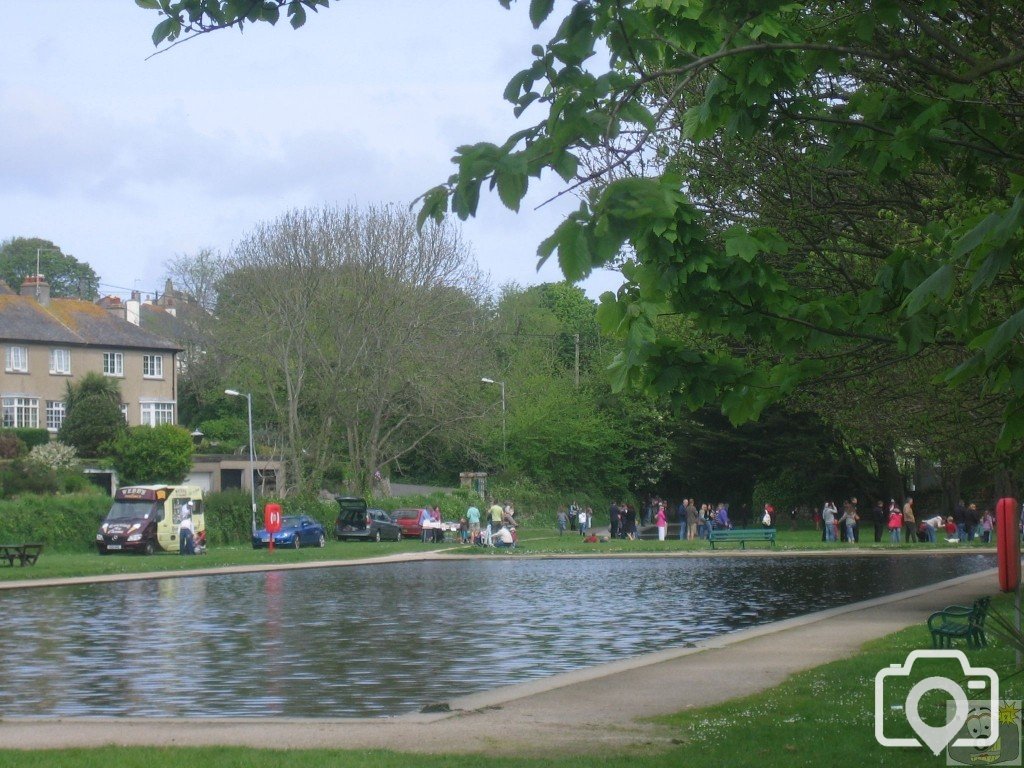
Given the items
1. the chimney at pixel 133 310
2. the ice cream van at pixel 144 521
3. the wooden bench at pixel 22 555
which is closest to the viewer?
the wooden bench at pixel 22 555

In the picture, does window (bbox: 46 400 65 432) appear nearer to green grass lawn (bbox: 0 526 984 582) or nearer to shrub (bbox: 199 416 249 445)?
shrub (bbox: 199 416 249 445)

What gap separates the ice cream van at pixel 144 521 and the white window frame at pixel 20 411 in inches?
994

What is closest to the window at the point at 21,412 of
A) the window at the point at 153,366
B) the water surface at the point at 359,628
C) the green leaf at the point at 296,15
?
the window at the point at 153,366

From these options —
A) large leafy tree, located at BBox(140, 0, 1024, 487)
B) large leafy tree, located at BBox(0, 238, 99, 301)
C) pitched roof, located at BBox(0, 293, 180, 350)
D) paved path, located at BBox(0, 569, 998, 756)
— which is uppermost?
large leafy tree, located at BBox(0, 238, 99, 301)

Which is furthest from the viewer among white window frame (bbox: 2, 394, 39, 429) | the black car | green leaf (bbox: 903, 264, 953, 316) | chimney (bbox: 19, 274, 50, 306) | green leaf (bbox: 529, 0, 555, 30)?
chimney (bbox: 19, 274, 50, 306)

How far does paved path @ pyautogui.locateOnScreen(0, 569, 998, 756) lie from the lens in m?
9.46

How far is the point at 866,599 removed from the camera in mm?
24078

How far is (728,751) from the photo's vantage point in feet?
29.2

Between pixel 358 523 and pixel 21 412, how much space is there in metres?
24.8

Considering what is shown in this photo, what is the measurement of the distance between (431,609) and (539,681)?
34.8 ft

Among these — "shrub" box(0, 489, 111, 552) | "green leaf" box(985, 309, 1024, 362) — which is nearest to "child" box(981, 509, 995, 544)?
"shrub" box(0, 489, 111, 552)

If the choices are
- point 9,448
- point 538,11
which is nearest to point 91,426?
point 9,448

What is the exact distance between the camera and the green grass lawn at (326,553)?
34975mm

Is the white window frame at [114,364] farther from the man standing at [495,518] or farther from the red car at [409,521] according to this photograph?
the man standing at [495,518]
